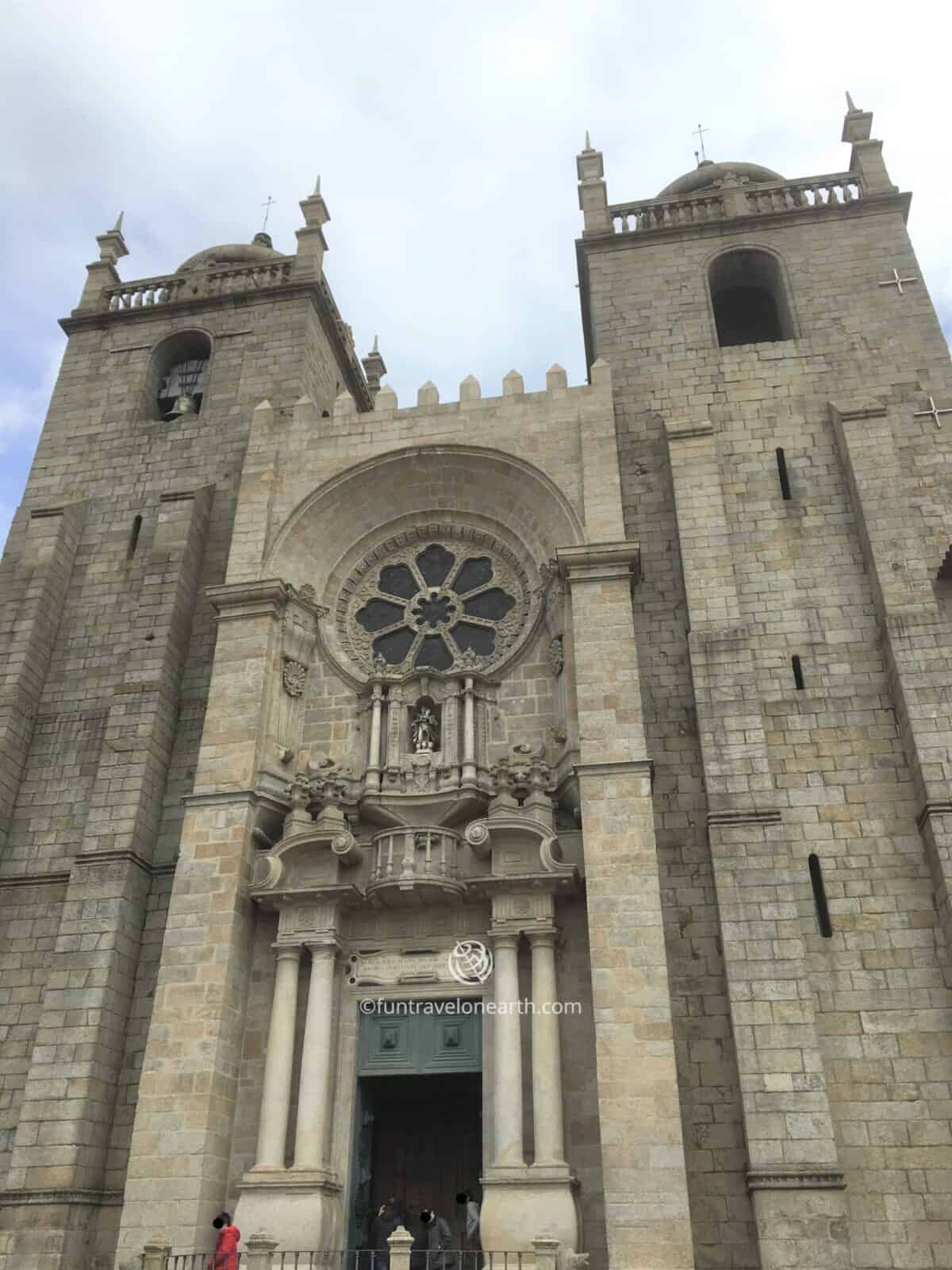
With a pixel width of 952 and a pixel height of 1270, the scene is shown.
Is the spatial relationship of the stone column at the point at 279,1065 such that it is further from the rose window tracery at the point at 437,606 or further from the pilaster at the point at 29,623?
the pilaster at the point at 29,623

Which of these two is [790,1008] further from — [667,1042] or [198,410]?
[198,410]

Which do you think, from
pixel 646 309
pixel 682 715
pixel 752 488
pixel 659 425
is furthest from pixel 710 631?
pixel 646 309

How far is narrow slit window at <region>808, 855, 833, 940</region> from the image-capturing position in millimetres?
11766

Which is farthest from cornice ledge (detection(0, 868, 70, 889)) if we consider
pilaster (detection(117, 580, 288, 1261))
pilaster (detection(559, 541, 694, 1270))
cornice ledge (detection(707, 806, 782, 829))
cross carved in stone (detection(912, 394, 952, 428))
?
cross carved in stone (detection(912, 394, 952, 428))

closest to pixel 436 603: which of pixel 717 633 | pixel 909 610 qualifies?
pixel 717 633

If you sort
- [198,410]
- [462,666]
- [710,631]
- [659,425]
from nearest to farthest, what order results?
1. [710,631]
2. [462,666]
3. [659,425]
4. [198,410]

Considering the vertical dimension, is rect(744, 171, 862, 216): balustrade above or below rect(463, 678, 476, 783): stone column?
above

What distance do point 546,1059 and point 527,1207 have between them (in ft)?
4.69

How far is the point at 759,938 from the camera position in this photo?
11211 millimetres

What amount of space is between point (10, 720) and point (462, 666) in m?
6.70

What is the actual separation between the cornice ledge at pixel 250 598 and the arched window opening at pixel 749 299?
31.1 ft

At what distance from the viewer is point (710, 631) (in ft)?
44.0

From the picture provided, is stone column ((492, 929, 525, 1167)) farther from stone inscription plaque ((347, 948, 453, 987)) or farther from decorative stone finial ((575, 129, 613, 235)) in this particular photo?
decorative stone finial ((575, 129, 613, 235))

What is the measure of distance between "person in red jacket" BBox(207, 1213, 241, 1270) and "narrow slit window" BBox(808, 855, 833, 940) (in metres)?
6.97
